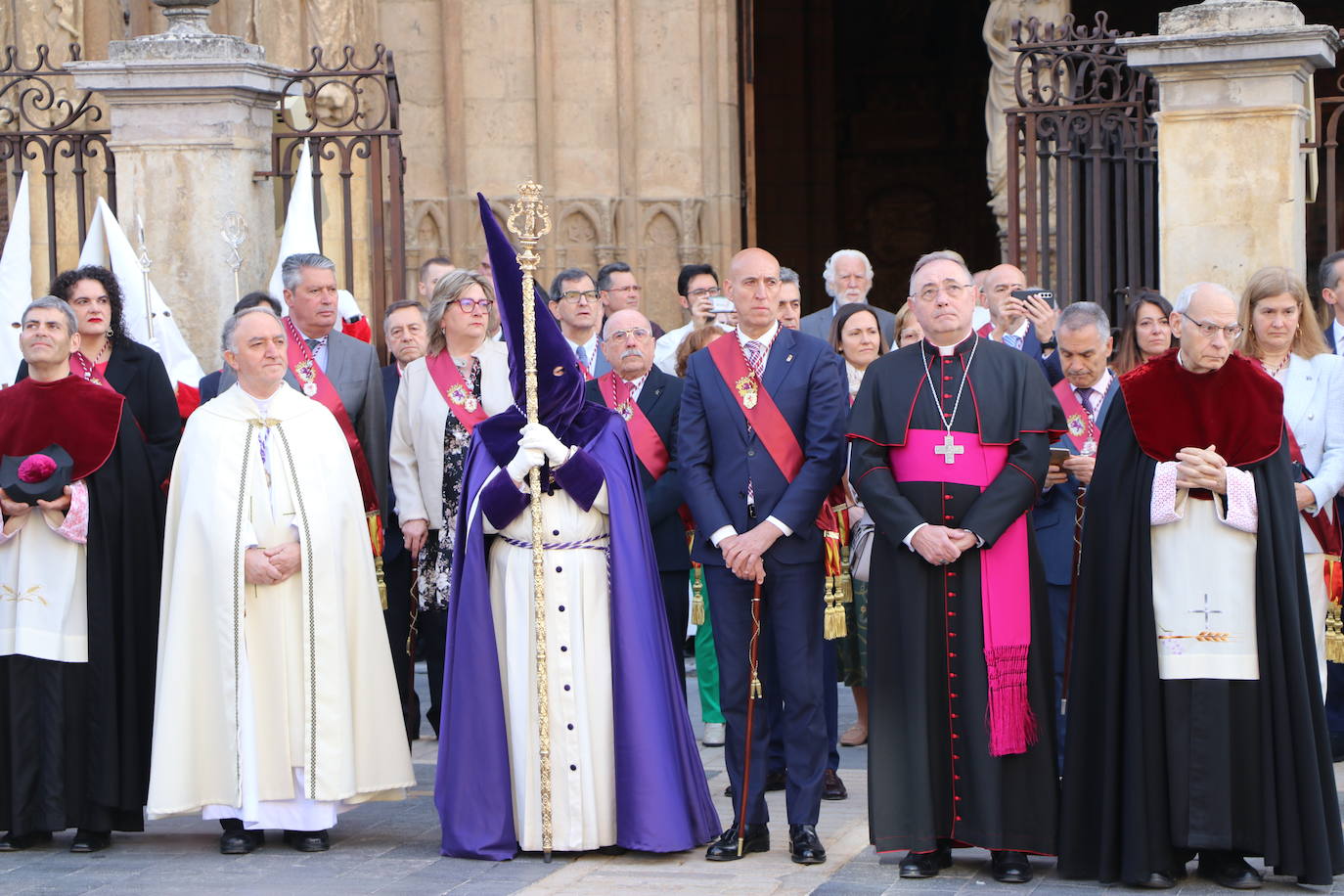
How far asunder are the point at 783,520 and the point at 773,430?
1.05ft

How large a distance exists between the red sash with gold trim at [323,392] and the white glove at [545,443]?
171cm

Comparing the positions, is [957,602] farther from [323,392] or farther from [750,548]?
[323,392]

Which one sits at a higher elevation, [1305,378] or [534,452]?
[1305,378]

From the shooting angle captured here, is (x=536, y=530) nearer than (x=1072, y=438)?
Yes

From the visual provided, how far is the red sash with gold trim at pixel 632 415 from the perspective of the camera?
7.97 m

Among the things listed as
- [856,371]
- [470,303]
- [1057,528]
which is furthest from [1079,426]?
[470,303]

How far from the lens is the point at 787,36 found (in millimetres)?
21094

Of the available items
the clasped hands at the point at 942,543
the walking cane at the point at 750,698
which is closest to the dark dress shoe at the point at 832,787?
the walking cane at the point at 750,698

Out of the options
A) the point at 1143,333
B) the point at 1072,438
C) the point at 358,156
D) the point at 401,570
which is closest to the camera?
the point at 1072,438

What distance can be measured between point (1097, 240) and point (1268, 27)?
54.2 inches

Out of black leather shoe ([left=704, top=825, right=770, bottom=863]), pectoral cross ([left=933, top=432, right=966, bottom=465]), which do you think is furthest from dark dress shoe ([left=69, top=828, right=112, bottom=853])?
pectoral cross ([left=933, top=432, right=966, bottom=465])

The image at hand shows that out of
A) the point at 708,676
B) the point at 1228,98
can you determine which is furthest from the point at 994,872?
the point at 1228,98

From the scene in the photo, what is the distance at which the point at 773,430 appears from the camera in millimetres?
6824

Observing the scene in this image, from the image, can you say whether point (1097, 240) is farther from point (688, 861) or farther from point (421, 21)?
point (421, 21)
